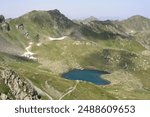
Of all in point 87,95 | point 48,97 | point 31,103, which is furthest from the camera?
point 87,95

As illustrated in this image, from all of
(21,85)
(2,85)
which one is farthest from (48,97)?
(2,85)

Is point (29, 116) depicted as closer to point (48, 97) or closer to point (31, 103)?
point (31, 103)

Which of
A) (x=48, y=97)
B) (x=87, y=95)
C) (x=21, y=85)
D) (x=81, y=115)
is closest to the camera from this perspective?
(x=81, y=115)

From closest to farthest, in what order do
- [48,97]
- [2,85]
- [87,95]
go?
[2,85] < [48,97] < [87,95]

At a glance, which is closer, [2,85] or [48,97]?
[2,85]

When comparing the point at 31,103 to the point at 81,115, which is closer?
the point at 81,115

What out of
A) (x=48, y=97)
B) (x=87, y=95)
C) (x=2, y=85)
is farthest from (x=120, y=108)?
(x=87, y=95)

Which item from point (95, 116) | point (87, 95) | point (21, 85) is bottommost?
point (87, 95)

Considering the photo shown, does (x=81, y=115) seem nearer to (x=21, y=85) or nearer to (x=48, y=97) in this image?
(x=21, y=85)

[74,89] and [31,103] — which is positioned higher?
[31,103]
